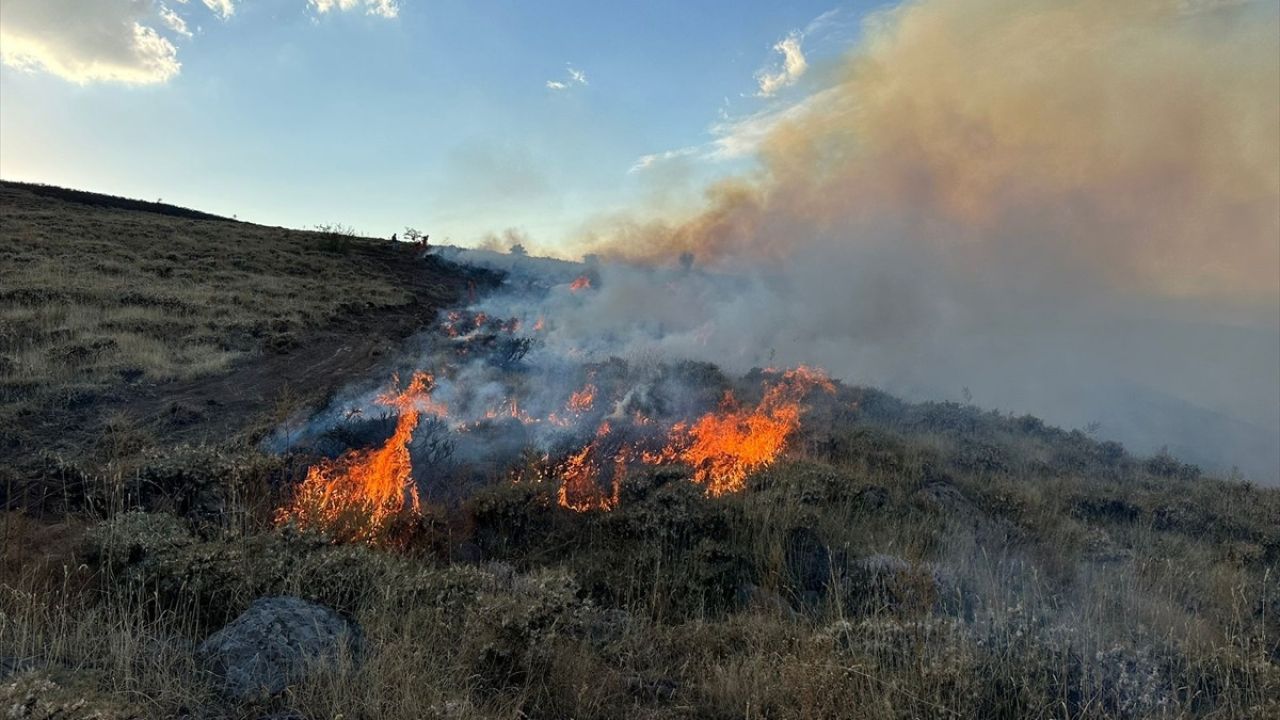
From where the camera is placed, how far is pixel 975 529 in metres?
9.29

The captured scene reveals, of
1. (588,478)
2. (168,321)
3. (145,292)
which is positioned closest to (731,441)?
(588,478)

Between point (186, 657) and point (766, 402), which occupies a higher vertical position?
point (766, 402)

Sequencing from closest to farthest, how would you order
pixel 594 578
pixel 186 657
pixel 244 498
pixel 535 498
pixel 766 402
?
pixel 186 657
pixel 594 578
pixel 244 498
pixel 535 498
pixel 766 402

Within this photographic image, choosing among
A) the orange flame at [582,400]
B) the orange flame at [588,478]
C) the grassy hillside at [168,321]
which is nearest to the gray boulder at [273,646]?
the orange flame at [588,478]

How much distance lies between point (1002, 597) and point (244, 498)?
8276 mm

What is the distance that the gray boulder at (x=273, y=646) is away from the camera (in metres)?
4.01

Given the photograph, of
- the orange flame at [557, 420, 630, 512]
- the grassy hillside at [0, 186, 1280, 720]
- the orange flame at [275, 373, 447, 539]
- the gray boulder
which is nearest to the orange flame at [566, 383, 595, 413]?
the orange flame at [557, 420, 630, 512]

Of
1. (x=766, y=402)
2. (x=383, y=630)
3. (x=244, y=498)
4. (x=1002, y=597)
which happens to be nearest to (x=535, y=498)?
(x=244, y=498)

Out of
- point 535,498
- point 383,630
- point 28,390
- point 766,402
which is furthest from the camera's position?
point 766,402

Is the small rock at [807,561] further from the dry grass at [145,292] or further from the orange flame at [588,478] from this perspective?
the dry grass at [145,292]

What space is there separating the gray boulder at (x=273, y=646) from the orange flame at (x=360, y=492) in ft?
7.49

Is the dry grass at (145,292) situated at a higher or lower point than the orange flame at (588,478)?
higher

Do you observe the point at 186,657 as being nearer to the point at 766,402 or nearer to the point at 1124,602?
the point at 1124,602

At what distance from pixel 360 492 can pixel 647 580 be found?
374 centimetres
